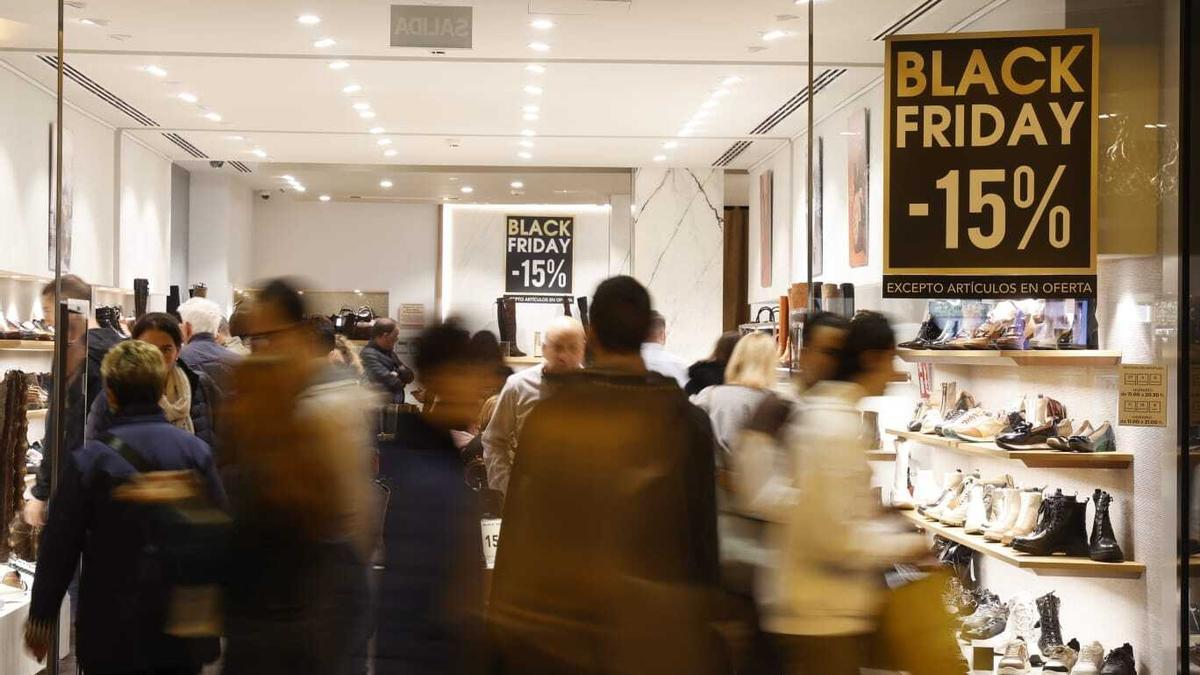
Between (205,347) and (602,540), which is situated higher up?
(205,347)

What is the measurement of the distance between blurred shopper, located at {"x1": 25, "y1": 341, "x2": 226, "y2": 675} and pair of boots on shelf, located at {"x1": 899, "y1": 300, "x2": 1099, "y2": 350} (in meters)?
3.41

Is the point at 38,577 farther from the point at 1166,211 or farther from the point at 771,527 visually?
the point at 1166,211

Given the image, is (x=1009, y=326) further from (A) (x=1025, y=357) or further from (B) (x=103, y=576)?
(B) (x=103, y=576)

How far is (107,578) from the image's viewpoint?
3180mm

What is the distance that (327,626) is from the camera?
2697 millimetres

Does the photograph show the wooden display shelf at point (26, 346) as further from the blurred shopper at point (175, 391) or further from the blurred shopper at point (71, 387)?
the blurred shopper at point (175, 391)

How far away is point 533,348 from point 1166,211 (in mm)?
6407

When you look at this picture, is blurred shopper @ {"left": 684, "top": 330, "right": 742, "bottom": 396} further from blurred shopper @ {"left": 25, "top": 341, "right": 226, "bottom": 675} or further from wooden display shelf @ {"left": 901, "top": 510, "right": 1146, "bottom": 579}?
blurred shopper @ {"left": 25, "top": 341, "right": 226, "bottom": 675}

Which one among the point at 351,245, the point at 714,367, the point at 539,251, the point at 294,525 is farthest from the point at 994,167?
the point at 351,245

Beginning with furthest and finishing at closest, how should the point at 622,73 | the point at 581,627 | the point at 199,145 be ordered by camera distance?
1. the point at 199,145
2. the point at 622,73
3. the point at 581,627

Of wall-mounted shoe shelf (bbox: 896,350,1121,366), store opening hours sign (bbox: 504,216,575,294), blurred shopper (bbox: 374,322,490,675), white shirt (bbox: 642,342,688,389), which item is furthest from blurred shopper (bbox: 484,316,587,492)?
store opening hours sign (bbox: 504,216,575,294)

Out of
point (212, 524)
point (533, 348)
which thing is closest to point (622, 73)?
point (533, 348)

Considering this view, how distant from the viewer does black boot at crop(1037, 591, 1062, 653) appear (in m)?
5.06

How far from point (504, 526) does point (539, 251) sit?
348 inches
